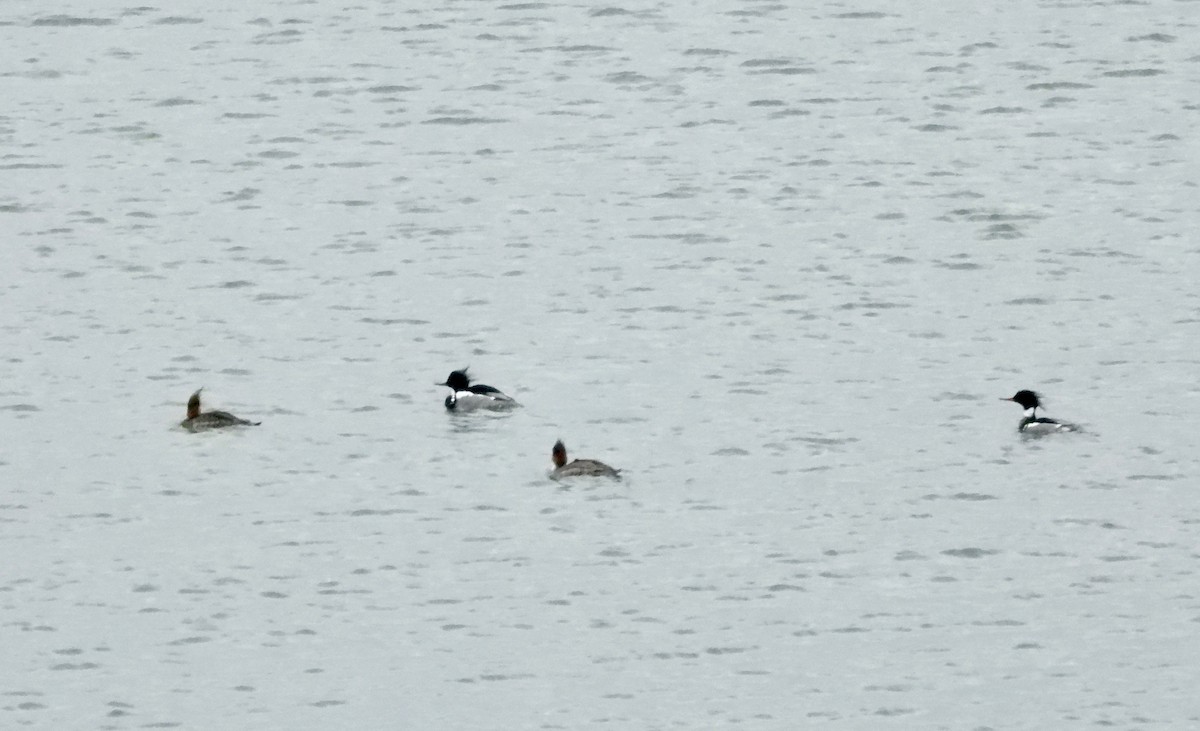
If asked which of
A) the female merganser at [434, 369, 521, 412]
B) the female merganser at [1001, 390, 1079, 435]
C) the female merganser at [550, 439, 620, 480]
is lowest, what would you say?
the female merganser at [550, 439, 620, 480]

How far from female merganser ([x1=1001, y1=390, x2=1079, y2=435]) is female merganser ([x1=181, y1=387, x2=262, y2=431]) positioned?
6710 millimetres

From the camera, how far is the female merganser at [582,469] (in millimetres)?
20312

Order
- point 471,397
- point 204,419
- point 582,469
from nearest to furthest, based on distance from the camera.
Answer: point 582,469, point 204,419, point 471,397

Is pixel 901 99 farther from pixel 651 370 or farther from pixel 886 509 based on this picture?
pixel 886 509

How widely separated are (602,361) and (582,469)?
13.1ft

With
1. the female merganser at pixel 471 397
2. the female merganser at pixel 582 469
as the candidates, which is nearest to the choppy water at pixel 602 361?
the female merganser at pixel 582 469

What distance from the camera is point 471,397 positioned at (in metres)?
22.6

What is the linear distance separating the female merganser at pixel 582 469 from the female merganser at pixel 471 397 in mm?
1963

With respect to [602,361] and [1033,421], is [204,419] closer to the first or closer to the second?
[602,361]

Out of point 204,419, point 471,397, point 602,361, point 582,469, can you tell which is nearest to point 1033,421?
point 582,469

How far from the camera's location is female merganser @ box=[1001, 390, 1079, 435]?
850 inches

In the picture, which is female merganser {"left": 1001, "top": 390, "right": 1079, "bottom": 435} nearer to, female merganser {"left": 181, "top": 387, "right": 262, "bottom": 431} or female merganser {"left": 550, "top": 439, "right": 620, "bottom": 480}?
female merganser {"left": 550, "top": 439, "right": 620, "bottom": 480}

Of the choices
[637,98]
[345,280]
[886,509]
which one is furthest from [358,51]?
[886,509]

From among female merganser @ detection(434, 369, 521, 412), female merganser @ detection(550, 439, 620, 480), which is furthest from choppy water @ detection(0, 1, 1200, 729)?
female merganser @ detection(434, 369, 521, 412)
